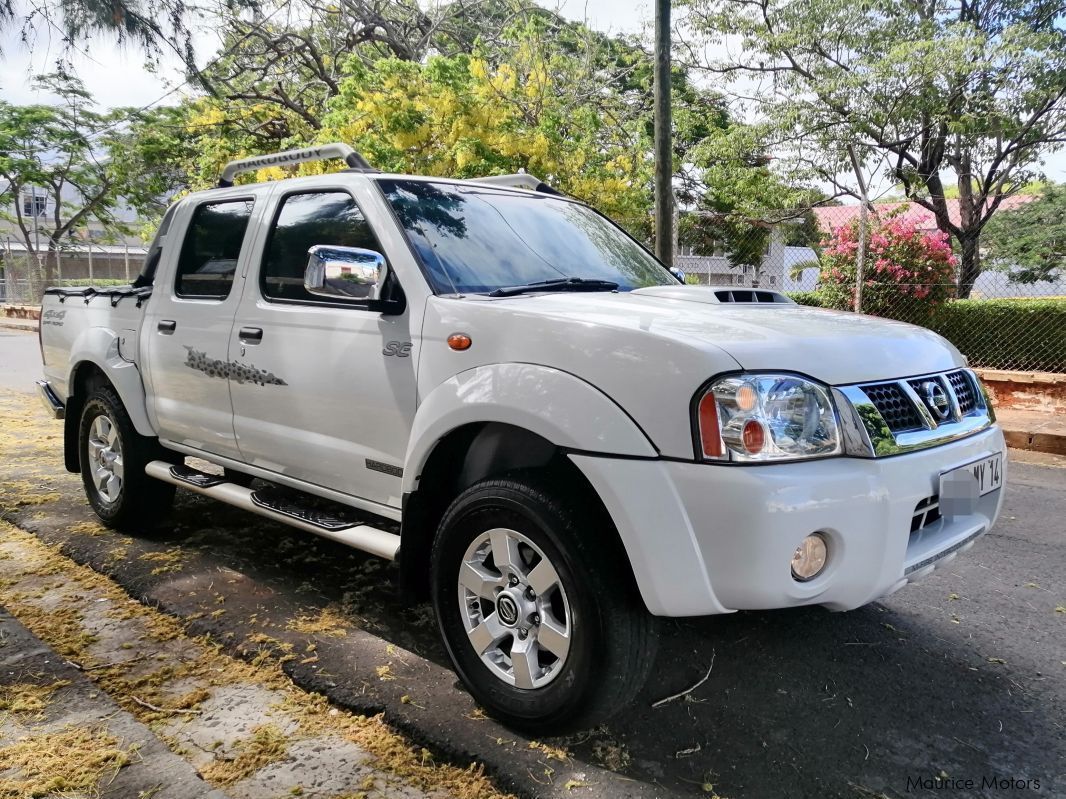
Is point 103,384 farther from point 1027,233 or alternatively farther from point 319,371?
point 1027,233

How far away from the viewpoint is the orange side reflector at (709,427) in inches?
89.0

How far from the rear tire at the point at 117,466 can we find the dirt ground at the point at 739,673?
0.51 ft

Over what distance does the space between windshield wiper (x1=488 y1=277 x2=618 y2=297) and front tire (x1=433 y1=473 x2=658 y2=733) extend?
2.66 feet

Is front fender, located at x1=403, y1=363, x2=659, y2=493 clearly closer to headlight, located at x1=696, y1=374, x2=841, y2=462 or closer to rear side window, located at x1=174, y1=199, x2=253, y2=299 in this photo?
headlight, located at x1=696, y1=374, x2=841, y2=462

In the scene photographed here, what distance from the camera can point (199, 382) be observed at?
4.06 metres

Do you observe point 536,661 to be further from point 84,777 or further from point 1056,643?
point 1056,643

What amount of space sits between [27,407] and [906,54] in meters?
13.6

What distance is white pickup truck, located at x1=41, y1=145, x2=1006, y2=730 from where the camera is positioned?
2.28 meters

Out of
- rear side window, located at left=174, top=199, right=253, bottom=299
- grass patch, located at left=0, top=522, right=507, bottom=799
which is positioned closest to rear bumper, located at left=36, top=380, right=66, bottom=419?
grass patch, located at left=0, top=522, right=507, bottom=799

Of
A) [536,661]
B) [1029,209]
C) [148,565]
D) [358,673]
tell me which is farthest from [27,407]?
[1029,209]

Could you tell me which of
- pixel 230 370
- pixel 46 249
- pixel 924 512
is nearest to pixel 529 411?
pixel 924 512

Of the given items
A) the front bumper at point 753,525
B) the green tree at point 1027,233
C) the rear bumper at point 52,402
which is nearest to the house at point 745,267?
the green tree at point 1027,233

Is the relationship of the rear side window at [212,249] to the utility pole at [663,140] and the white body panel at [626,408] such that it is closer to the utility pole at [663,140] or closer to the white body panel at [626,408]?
the white body panel at [626,408]

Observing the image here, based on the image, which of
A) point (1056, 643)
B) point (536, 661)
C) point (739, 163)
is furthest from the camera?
point (739, 163)
